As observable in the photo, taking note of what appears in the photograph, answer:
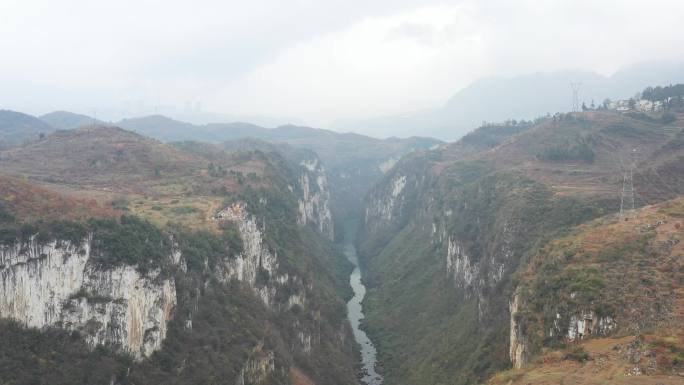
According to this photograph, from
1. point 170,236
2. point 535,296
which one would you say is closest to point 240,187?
point 170,236

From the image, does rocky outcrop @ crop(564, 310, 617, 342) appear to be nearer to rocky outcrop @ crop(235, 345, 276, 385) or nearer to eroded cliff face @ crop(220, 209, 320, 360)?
rocky outcrop @ crop(235, 345, 276, 385)

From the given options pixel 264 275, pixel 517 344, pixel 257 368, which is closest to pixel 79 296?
pixel 257 368

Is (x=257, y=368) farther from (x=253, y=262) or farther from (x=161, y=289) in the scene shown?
Answer: (x=253, y=262)

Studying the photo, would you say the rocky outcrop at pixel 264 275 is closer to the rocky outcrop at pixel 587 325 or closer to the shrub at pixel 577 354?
the rocky outcrop at pixel 587 325

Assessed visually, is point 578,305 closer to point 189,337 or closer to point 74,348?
point 189,337

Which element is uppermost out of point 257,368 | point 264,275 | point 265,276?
point 264,275

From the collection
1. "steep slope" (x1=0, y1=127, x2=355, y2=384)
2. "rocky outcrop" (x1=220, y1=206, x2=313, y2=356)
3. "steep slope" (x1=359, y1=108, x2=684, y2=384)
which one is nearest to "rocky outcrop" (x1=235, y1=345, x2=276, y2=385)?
"steep slope" (x1=0, y1=127, x2=355, y2=384)
